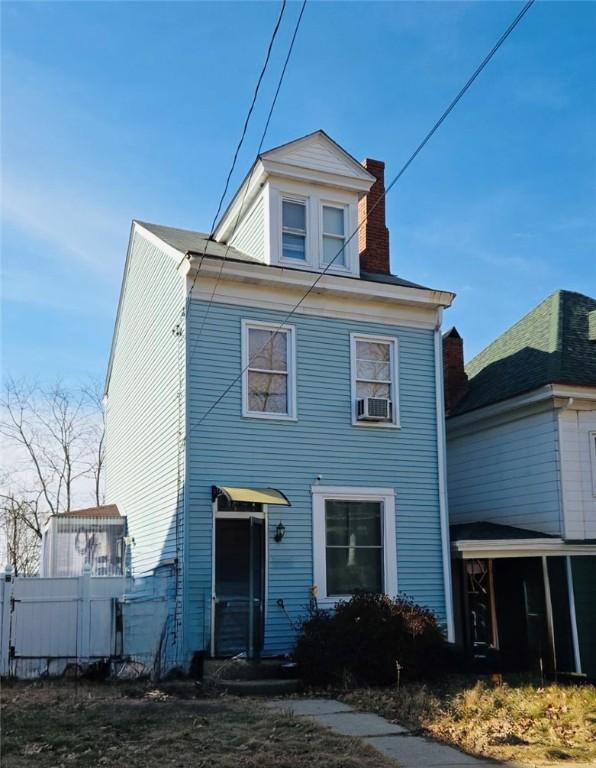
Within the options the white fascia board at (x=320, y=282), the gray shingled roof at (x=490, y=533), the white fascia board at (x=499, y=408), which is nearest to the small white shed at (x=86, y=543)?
the white fascia board at (x=320, y=282)

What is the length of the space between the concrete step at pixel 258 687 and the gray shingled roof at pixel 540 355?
700 centimetres

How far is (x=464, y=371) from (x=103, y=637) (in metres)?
10.2

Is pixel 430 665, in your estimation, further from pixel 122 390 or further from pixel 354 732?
pixel 122 390

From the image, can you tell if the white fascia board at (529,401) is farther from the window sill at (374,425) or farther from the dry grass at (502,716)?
the dry grass at (502,716)

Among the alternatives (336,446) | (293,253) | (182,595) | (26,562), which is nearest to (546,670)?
(336,446)

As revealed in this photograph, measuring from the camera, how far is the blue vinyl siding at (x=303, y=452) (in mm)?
13352

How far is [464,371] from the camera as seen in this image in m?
19.7

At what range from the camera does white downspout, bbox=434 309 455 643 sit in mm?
14812

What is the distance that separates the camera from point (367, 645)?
1202cm

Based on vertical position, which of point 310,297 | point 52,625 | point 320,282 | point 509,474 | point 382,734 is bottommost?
point 382,734

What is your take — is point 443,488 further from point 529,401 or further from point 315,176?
point 315,176

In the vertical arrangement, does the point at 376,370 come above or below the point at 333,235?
below

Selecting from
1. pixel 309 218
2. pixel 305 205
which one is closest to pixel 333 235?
pixel 309 218

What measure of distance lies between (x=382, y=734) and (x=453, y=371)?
11.2 m
